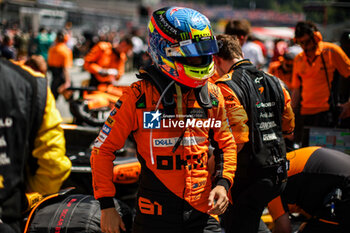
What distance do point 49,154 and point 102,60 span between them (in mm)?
6379

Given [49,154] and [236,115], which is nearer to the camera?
[49,154]

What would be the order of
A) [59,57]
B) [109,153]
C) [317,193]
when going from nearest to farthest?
1. [109,153]
2. [317,193]
3. [59,57]

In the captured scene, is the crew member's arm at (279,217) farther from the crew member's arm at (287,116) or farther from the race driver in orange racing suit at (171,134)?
the race driver in orange racing suit at (171,134)

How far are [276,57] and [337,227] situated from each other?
664cm

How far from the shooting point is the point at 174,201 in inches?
88.1

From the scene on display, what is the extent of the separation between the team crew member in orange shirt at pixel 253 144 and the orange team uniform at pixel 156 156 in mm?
567

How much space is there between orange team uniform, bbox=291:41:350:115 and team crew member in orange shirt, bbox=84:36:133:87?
13.1 feet

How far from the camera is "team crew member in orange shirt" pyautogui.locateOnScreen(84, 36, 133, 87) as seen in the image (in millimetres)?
8078

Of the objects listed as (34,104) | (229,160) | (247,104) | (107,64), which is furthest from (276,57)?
(34,104)

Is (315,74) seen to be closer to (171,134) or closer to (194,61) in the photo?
(194,61)

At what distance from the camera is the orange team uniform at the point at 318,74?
4746 mm

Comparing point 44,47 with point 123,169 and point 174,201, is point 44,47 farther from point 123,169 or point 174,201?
point 174,201

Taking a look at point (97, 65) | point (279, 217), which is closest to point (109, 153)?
point (279, 217)

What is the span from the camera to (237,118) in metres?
2.75
